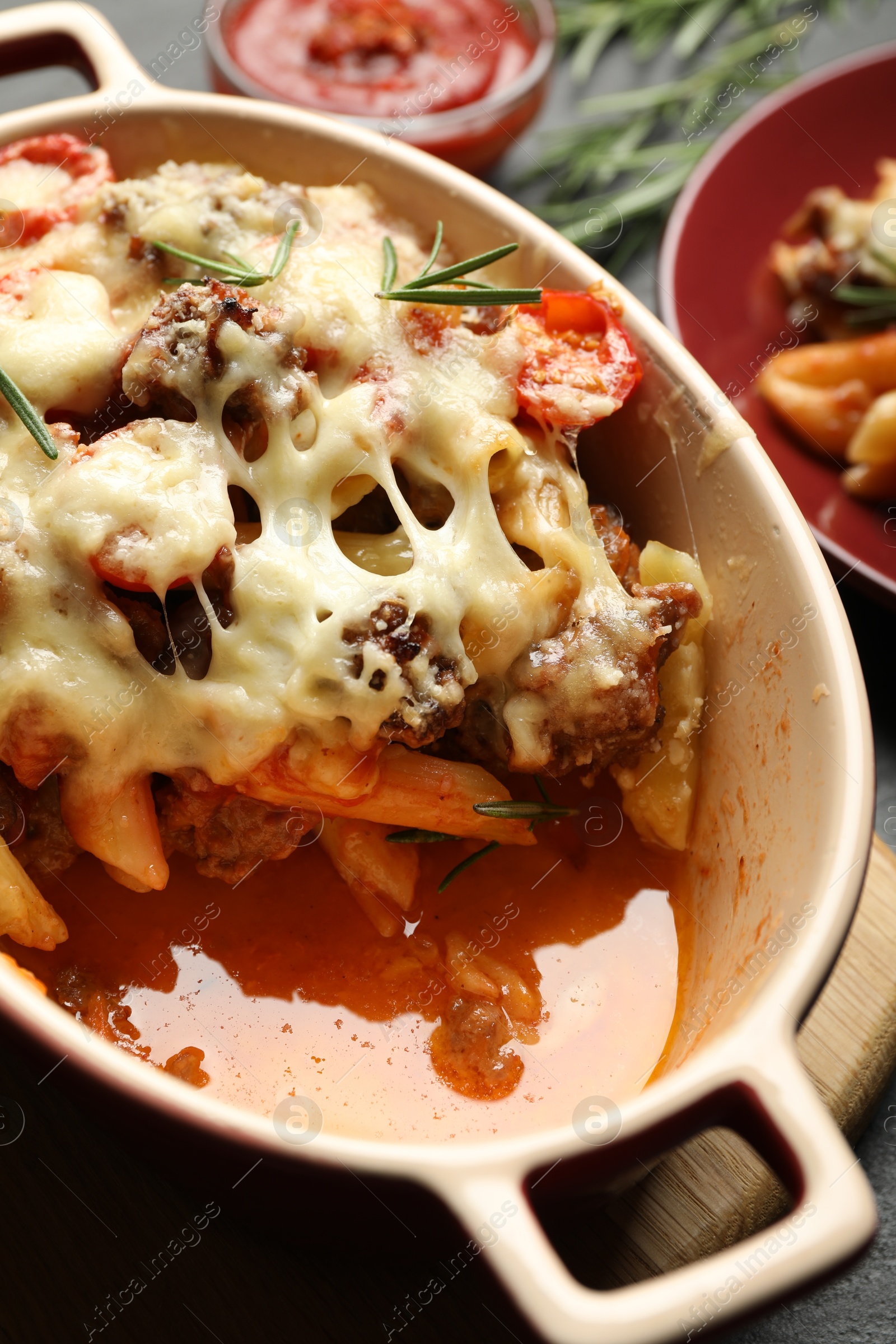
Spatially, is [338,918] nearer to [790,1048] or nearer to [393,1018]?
[393,1018]

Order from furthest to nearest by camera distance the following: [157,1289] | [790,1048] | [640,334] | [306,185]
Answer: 1. [306,185]
2. [640,334]
3. [157,1289]
4. [790,1048]

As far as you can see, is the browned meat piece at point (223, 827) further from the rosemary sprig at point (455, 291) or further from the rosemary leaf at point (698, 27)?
the rosemary leaf at point (698, 27)

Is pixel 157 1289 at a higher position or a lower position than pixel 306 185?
lower

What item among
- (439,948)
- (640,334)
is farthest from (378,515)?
(439,948)

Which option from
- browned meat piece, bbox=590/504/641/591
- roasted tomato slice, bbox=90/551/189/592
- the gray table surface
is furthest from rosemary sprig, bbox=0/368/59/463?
the gray table surface

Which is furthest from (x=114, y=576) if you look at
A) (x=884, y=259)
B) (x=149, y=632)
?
(x=884, y=259)
